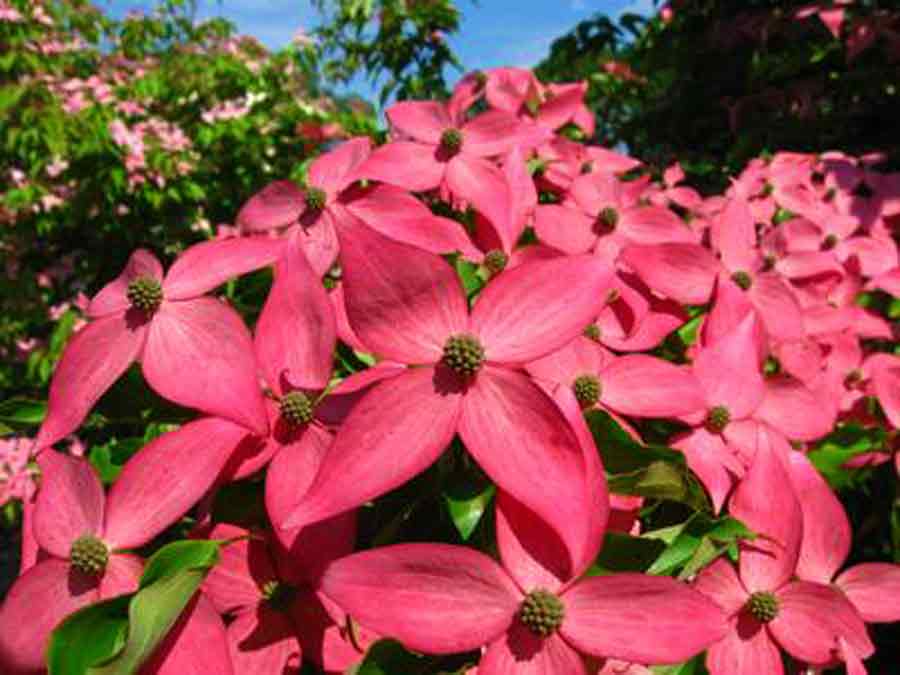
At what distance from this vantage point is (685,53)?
2.85m

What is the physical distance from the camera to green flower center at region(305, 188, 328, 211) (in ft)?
2.35

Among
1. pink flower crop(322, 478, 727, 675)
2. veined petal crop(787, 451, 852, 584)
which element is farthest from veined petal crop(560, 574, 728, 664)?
veined petal crop(787, 451, 852, 584)

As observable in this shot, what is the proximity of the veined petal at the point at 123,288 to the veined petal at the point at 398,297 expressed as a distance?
0.67 ft

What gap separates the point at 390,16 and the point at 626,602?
3.58m

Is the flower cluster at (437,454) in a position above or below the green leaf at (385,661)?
above

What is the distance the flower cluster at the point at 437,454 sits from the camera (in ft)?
1.37

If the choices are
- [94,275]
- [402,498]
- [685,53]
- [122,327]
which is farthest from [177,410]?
[94,275]

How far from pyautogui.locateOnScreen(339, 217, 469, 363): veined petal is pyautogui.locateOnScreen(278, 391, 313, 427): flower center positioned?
0.07 meters

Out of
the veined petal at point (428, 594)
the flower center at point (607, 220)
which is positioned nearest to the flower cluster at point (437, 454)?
the veined petal at point (428, 594)

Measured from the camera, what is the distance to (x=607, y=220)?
842 mm

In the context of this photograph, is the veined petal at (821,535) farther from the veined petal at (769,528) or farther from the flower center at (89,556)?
the flower center at (89,556)

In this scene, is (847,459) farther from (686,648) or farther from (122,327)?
(122,327)

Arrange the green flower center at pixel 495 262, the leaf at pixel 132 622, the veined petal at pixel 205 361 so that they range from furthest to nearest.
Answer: the green flower center at pixel 495 262 → the veined petal at pixel 205 361 → the leaf at pixel 132 622

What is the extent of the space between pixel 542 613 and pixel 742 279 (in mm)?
572
